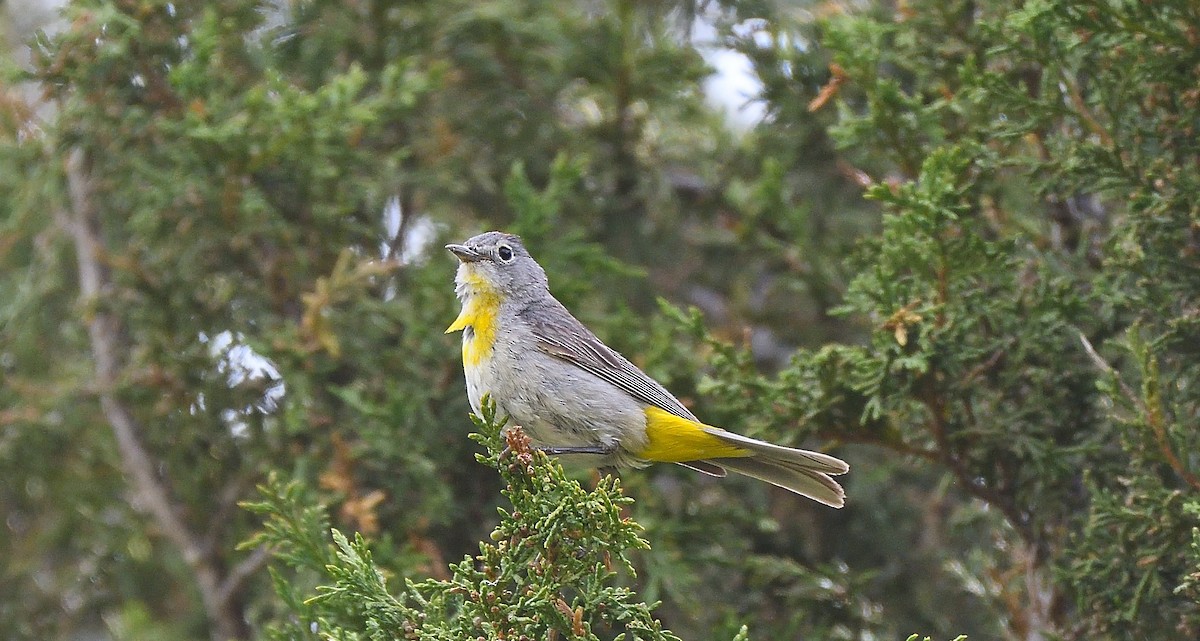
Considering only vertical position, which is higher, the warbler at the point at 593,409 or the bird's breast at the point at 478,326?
the bird's breast at the point at 478,326

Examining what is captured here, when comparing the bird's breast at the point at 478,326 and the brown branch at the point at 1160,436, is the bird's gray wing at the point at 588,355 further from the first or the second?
the brown branch at the point at 1160,436

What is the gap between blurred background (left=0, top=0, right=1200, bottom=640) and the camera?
4305 mm

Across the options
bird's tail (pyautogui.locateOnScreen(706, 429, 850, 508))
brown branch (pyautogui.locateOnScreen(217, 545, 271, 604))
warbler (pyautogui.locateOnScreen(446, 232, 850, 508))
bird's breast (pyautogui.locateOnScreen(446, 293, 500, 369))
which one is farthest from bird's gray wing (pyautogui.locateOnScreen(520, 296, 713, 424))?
brown branch (pyautogui.locateOnScreen(217, 545, 271, 604))

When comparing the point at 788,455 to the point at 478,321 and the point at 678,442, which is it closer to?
the point at 678,442

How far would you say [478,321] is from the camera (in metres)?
4.74

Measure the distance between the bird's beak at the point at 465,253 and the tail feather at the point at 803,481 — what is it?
144 cm

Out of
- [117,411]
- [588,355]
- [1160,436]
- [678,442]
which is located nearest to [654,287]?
[588,355]

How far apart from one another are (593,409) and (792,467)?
79 cm

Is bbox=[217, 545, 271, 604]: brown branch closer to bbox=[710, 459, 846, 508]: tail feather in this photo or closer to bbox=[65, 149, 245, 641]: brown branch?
bbox=[65, 149, 245, 641]: brown branch

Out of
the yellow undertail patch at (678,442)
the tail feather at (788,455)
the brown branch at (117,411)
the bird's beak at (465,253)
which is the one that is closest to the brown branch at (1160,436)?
the tail feather at (788,455)

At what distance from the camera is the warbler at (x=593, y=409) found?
4.38 m

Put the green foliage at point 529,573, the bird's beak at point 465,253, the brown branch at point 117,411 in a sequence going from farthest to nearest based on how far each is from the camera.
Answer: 1. the brown branch at point 117,411
2. the bird's beak at point 465,253
3. the green foliage at point 529,573

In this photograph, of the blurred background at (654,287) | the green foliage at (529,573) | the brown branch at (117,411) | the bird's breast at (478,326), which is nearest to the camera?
the green foliage at (529,573)

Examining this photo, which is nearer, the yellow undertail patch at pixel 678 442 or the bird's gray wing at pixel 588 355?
the yellow undertail patch at pixel 678 442
